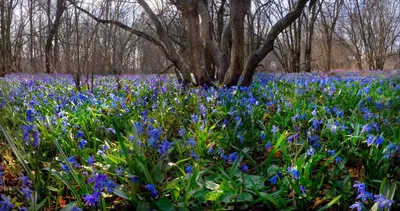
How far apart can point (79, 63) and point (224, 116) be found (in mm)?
3080

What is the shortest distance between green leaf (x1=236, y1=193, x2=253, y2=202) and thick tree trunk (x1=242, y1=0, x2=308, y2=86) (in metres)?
3.64

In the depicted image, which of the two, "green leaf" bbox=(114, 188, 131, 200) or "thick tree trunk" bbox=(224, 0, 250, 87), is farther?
"thick tree trunk" bbox=(224, 0, 250, 87)

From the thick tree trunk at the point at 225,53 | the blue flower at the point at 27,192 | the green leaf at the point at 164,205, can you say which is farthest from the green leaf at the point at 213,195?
the thick tree trunk at the point at 225,53

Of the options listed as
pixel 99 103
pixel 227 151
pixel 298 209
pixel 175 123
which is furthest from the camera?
pixel 99 103

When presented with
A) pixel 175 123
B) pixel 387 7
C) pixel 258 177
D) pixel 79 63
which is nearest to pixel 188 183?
pixel 258 177

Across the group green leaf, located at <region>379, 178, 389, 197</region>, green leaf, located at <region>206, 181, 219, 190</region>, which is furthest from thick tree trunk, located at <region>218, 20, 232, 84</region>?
green leaf, located at <region>379, 178, 389, 197</region>

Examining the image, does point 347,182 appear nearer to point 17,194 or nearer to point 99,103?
point 17,194

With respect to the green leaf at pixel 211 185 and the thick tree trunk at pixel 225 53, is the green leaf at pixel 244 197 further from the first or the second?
the thick tree trunk at pixel 225 53

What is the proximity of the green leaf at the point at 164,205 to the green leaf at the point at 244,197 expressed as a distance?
286mm

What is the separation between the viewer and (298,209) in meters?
1.30

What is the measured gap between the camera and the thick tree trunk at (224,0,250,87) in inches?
190

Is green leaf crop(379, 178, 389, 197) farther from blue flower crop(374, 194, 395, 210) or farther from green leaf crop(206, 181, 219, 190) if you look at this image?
green leaf crop(206, 181, 219, 190)

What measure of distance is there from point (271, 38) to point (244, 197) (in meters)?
3.68

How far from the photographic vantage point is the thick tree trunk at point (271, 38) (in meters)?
4.47
